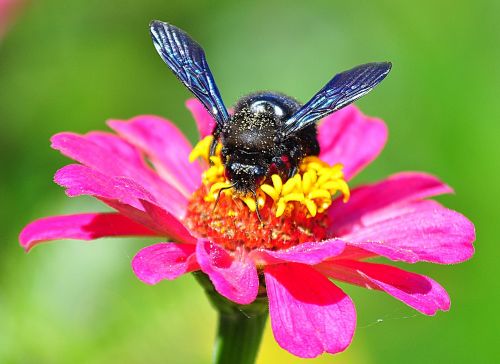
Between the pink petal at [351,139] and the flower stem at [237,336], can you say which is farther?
the pink petal at [351,139]

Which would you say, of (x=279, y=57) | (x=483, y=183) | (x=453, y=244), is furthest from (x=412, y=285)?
(x=279, y=57)

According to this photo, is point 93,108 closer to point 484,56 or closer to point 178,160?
point 178,160

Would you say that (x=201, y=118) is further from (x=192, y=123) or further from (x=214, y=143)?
(x=192, y=123)

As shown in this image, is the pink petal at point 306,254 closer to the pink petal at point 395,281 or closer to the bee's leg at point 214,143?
the pink petal at point 395,281

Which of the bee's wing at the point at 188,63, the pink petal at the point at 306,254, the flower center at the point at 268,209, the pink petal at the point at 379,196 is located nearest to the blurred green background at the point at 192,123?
the pink petal at the point at 379,196

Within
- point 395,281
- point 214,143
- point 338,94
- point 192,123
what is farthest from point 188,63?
point 192,123

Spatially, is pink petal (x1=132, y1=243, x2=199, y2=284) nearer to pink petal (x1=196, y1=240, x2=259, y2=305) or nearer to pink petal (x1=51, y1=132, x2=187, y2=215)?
pink petal (x1=196, y1=240, x2=259, y2=305)

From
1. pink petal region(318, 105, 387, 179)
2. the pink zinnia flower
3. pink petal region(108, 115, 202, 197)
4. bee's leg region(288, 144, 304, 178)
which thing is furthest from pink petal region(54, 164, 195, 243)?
pink petal region(318, 105, 387, 179)
